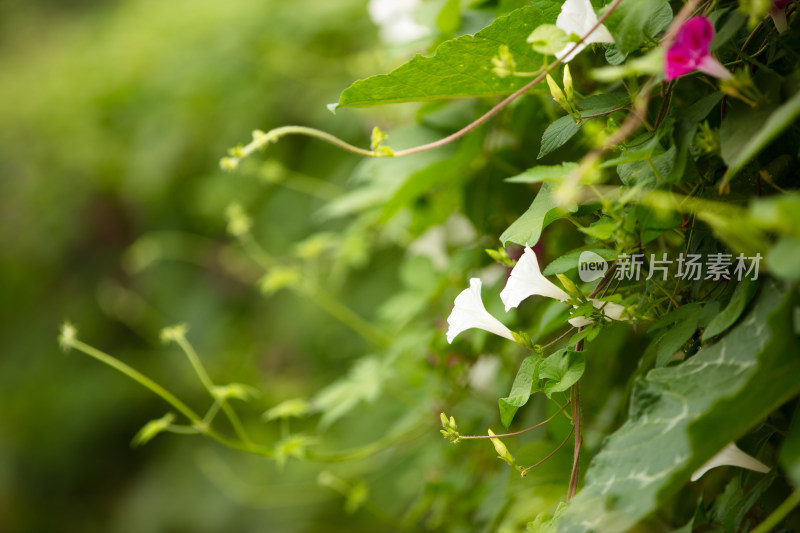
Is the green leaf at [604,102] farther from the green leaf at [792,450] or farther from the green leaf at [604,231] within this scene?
the green leaf at [792,450]

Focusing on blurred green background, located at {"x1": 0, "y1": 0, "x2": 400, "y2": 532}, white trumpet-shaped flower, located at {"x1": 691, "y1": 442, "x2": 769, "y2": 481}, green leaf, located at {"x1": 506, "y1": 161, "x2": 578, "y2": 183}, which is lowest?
blurred green background, located at {"x1": 0, "y1": 0, "x2": 400, "y2": 532}

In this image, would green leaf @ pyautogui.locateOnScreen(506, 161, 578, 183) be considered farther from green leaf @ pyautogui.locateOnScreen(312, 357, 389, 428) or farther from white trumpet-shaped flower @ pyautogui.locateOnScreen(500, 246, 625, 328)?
green leaf @ pyautogui.locateOnScreen(312, 357, 389, 428)

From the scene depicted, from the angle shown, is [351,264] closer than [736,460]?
No

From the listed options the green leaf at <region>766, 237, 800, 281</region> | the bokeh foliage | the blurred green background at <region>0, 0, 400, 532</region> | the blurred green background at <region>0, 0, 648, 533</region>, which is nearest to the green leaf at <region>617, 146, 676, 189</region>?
the bokeh foliage

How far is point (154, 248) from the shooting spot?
1.55m

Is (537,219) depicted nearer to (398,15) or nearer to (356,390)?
(356,390)

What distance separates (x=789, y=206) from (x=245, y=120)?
5.28 feet

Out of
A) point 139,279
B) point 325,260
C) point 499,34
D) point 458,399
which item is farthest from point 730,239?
point 139,279

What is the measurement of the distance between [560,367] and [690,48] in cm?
24

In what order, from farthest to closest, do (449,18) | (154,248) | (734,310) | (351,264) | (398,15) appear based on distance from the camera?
(154,248)
(351,264)
(398,15)
(449,18)
(734,310)

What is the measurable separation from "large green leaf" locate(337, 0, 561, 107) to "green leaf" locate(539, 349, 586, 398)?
243 millimetres

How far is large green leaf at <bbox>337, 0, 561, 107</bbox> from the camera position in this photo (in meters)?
0.54

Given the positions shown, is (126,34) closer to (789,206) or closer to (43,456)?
(43,456)

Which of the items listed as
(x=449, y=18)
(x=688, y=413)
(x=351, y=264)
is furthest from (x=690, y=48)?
(x=351, y=264)
